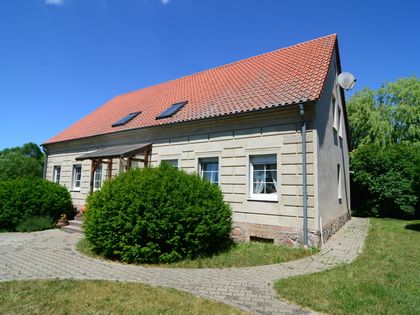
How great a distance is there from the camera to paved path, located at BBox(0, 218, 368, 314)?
198 inches

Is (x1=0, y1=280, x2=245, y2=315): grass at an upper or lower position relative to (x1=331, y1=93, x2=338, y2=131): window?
lower

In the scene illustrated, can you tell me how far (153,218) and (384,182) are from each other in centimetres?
1542

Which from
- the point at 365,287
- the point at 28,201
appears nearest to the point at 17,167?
the point at 28,201

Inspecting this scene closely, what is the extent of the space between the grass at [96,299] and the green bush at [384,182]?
1620 centimetres

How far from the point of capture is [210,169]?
1159 centimetres

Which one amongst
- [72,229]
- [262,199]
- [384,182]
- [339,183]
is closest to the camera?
[262,199]

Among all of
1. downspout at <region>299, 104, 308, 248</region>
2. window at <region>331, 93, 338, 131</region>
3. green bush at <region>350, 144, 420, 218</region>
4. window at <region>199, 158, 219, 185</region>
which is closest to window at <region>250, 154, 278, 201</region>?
downspout at <region>299, 104, 308, 248</region>

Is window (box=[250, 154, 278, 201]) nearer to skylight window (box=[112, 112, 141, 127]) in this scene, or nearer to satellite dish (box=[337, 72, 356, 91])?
satellite dish (box=[337, 72, 356, 91])

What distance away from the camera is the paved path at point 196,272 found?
504cm

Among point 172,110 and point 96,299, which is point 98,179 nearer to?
point 172,110

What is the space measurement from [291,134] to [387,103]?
88.6 feet

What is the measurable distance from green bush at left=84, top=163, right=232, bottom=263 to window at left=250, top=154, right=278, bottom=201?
6.89 feet

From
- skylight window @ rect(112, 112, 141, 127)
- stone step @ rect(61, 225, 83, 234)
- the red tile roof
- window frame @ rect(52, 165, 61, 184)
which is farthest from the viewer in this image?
window frame @ rect(52, 165, 61, 184)

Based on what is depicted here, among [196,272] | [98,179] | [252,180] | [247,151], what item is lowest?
[196,272]
